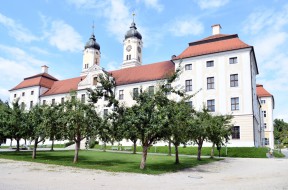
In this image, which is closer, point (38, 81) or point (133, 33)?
point (38, 81)

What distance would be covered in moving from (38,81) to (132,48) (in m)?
28.4

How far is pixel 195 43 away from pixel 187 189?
3651 centimetres

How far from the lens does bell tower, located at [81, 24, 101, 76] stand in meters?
82.1

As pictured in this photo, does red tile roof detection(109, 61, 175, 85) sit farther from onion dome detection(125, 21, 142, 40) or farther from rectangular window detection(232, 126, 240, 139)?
onion dome detection(125, 21, 142, 40)

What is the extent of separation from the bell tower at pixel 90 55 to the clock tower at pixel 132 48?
29.9 feet

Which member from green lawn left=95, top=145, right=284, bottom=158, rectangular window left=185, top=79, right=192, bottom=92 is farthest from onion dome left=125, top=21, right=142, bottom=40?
green lawn left=95, top=145, right=284, bottom=158

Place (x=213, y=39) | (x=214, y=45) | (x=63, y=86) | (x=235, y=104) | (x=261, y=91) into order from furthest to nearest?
(x=261, y=91), (x=63, y=86), (x=213, y=39), (x=214, y=45), (x=235, y=104)

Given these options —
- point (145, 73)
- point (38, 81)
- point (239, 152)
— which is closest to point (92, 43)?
point (38, 81)

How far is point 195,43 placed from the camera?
44125 millimetres

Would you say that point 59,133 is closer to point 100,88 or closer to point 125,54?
point 100,88

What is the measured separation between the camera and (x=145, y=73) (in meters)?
49.4

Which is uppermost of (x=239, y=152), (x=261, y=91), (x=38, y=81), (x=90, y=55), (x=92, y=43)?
(x=92, y=43)

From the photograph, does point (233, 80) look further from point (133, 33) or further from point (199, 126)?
point (133, 33)

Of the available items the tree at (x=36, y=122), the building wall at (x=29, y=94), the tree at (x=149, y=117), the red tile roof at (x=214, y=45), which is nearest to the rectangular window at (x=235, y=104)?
the red tile roof at (x=214, y=45)
